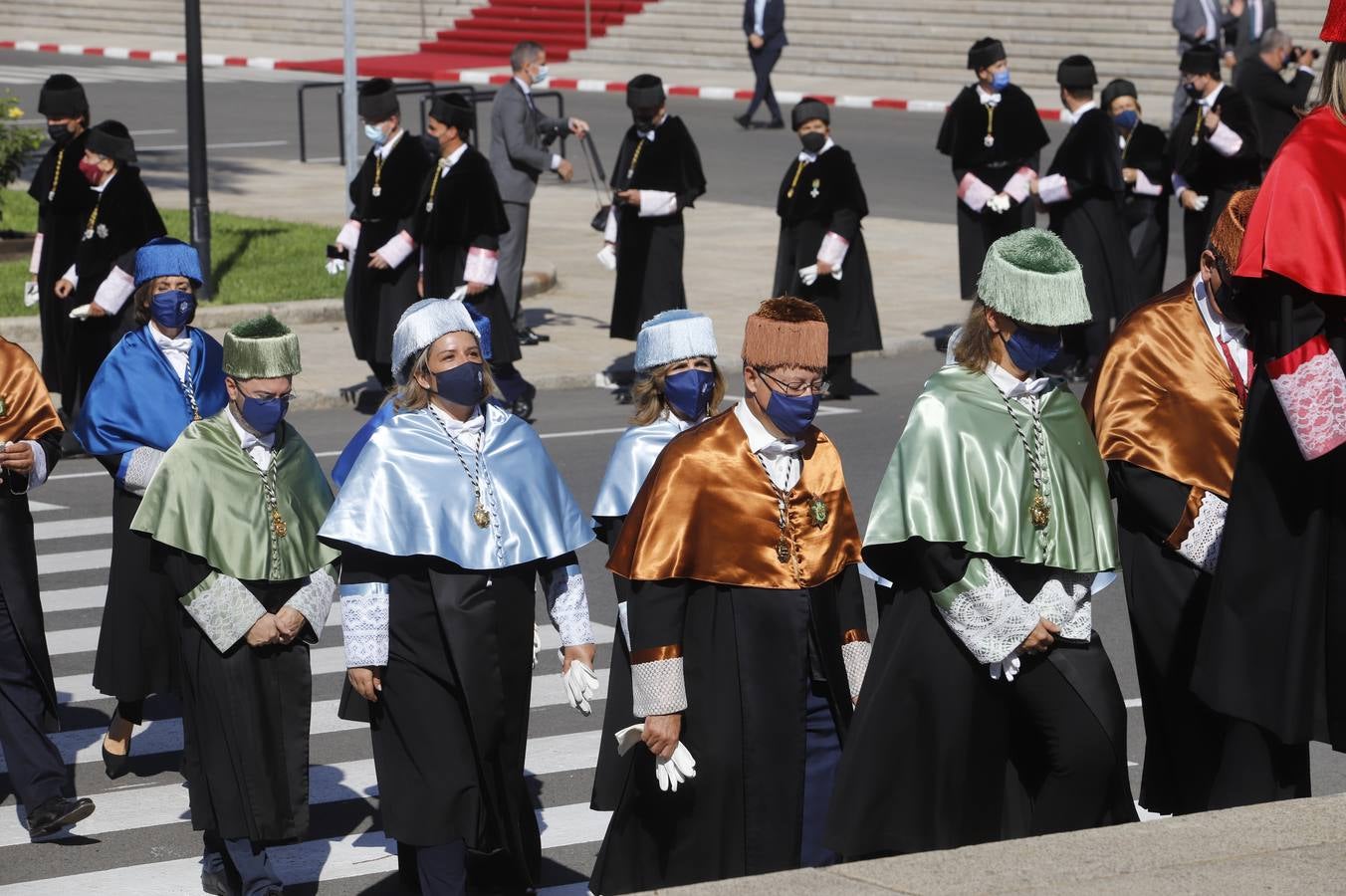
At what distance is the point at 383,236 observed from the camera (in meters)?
14.0

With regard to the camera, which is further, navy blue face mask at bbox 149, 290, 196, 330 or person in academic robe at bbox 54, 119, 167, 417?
person in academic robe at bbox 54, 119, 167, 417

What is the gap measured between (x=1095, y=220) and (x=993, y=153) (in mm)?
877

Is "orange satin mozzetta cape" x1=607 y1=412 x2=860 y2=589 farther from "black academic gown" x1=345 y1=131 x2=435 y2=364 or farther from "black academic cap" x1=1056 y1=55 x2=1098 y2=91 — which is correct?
"black academic cap" x1=1056 y1=55 x2=1098 y2=91

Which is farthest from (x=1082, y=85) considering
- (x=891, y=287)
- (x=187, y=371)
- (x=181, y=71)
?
(x=181, y=71)

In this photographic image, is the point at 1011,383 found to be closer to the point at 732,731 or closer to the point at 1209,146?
the point at 732,731

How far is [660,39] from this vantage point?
127 ft

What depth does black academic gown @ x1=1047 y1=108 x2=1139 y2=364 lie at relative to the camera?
15.6m

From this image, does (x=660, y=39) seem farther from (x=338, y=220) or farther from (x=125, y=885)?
(x=125, y=885)

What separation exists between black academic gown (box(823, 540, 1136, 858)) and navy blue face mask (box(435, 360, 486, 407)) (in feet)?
4.07

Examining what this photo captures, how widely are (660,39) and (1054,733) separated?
3397 cm

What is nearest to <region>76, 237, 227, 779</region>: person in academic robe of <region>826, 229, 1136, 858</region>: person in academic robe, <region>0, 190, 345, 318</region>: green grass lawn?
<region>826, 229, 1136, 858</region>: person in academic robe

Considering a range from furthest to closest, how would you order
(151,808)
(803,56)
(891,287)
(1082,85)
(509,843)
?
(803,56), (891,287), (1082,85), (151,808), (509,843)

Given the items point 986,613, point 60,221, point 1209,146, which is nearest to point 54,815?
point 986,613

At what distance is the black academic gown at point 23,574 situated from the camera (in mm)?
7457
